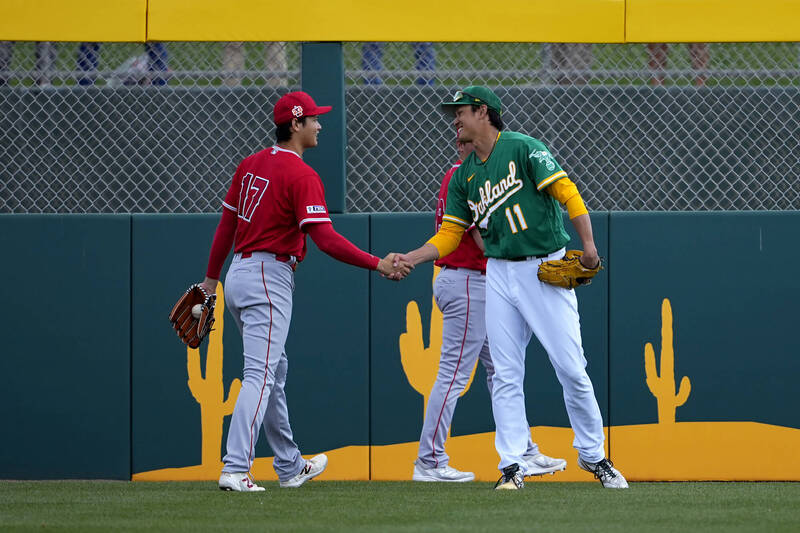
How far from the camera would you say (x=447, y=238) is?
Result: 541cm

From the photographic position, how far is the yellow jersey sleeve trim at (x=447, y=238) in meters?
5.38

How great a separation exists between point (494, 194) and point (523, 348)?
769mm

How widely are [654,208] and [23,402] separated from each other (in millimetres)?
4055

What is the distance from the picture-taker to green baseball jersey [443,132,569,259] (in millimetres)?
5023

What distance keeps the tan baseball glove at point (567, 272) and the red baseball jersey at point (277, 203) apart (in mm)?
1066

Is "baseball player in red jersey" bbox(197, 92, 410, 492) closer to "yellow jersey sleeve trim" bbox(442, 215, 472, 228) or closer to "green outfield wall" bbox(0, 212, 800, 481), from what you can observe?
"yellow jersey sleeve trim" bbox(442, 215, 472, 228)

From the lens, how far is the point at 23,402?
6.37 meters
